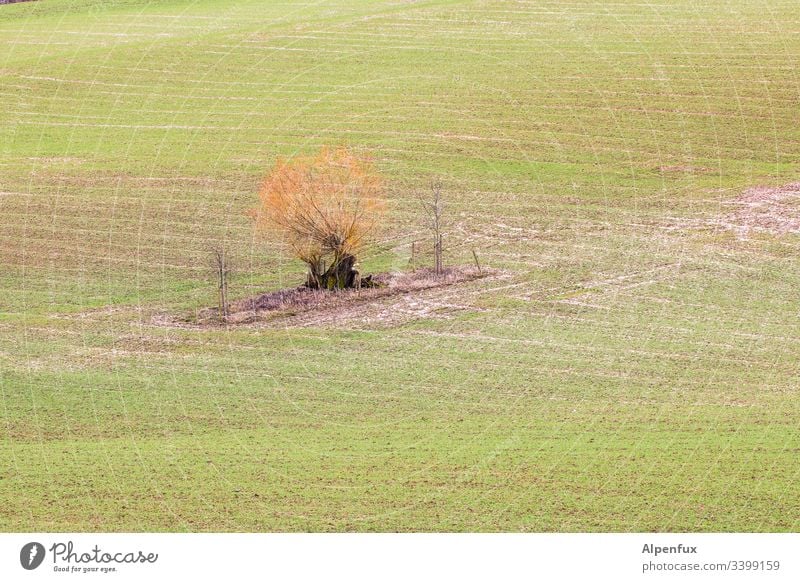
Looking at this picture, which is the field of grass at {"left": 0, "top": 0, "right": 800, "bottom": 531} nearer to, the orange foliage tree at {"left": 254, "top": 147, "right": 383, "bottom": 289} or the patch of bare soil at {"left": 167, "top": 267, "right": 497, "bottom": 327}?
the patch of bare soil at {"left": 167, "top": 267, "right": 497, "bottom": 327}

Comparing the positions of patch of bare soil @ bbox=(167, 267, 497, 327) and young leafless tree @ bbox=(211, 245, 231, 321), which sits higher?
young leafless tree @ bbox=(211, 245, 231, 321)

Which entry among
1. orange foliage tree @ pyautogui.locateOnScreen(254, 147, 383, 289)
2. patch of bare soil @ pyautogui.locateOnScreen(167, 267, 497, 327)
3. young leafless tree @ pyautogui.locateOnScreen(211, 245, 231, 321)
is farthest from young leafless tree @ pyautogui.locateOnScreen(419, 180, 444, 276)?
young leafless tree @ pyautogui.locateOnScreen(211, 245, 231, 321)

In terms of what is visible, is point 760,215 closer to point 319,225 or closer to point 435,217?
point 435,217

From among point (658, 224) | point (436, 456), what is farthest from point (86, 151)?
point (436, 456)

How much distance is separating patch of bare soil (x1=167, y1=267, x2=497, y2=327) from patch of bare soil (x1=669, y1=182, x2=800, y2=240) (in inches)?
492

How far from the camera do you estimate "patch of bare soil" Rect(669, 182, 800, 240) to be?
65.0 m

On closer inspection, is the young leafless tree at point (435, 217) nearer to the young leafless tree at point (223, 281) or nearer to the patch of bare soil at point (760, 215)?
the young leafless tree at point (223, 281)

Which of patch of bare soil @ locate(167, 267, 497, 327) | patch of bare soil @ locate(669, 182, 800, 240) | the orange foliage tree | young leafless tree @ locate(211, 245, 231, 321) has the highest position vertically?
the orange foliage tree

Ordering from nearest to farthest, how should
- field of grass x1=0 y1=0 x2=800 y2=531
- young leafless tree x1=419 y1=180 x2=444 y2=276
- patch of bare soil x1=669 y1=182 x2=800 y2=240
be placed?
field of grass x1=0 y1=0 x2=800 y2=531 → young leafless tree x1=419 y1=180 x2=444 y2=276 → patch of bare soil x1=669 y1=182 x2=800 y2=240

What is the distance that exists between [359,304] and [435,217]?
28.2ft

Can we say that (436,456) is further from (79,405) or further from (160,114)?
(160,114)

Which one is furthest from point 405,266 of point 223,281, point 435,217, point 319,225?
point 223,281

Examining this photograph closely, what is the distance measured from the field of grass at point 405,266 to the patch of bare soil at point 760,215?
39cm

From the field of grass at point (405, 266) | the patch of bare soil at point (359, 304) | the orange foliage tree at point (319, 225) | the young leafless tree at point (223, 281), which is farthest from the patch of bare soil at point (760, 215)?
the young leafless tree at point (223, 281)
